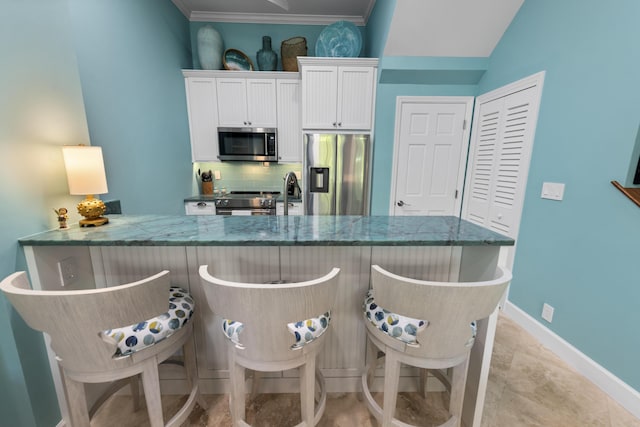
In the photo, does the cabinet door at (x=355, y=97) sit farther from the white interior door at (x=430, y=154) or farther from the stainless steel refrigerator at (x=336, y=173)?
the white interior door at (x=430, y=154)

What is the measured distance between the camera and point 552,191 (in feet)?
6.18

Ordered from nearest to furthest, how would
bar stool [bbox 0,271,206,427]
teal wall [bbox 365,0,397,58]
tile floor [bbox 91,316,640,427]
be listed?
bar stool [bbox 0,271,206,427], tile floor [bbox 91,316,640,427], teal wall [bbox 365,0,397,58]

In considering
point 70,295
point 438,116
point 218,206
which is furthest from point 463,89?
point 70,295

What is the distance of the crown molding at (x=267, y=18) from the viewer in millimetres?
3199

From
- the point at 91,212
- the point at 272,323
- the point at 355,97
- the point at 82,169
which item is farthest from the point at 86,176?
the point at 355,97

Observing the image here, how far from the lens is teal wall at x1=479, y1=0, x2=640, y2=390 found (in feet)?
4.71

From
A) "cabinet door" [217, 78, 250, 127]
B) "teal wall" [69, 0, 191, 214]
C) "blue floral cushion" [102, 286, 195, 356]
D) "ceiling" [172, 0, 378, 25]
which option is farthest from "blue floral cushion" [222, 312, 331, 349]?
"ceiling" [172, 0, 378, 25]

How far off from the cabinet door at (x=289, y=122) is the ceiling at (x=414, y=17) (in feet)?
2.74

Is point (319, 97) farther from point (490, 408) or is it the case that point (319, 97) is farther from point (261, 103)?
point (490, 408)

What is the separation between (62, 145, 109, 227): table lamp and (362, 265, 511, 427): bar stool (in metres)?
1.37

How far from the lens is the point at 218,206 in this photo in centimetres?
313

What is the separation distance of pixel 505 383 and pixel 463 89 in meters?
2.84

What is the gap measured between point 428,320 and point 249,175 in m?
3.22

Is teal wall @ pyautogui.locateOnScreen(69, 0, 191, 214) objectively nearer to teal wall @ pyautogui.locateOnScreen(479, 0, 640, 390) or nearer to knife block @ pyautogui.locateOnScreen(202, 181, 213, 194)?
knife block @ pyautogui.locateOnScreen(202, 181, 213, 194)
